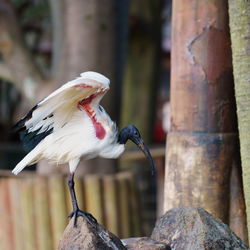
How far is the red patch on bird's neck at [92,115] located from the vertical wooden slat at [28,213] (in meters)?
1.97

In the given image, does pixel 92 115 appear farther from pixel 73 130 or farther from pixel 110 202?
pixel 110 202

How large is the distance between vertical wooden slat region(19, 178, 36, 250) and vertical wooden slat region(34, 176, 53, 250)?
3 cm

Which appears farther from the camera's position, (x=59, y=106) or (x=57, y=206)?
(x=57, y=206)

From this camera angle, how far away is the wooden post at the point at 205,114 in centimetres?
335

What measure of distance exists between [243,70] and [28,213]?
2.17 meters

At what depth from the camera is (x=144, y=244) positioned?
2678 millimetres

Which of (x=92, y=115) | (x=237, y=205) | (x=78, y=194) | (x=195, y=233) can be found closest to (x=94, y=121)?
(x=92, y=115)

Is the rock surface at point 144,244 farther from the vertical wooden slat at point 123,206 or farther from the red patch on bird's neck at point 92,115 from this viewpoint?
the vertical wooden slat at point 123,206

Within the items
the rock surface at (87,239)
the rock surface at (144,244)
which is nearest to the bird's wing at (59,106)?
the rock surface at (87,239)

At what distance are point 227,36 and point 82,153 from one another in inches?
42.1

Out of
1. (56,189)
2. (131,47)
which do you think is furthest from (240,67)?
(131,47)

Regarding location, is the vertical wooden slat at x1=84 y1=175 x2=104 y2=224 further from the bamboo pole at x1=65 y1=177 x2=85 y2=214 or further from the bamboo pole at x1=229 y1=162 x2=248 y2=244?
the bamboo pole at x1=229 y1=162 x2=248 y2=244

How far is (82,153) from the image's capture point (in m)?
2.75

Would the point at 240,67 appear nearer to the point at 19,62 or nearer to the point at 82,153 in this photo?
the point at 82,153
